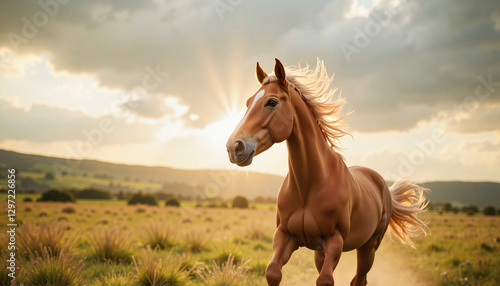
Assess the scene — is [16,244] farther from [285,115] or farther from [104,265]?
[285,115]

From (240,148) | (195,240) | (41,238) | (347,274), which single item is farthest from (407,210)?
(41,238)

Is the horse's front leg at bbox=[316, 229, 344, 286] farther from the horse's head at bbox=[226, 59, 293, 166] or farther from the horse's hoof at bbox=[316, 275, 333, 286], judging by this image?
the horse's head at bbox=[226, 59, 293, 166]

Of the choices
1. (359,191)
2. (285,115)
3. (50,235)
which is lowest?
(50,235)

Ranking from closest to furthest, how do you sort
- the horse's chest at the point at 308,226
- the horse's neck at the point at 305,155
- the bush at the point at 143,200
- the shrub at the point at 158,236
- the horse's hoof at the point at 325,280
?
the horse's hoof at the point at 325,280
the horse's chest at the point at 308,226
the horse's neck at the point at 305,155
the shrub at the point at 158,236
the bush at the point at 143,200

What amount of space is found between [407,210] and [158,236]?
6.84m

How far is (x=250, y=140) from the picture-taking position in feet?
9.71

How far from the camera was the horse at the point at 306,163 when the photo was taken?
3148 millimetres

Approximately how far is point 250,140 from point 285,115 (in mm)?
561

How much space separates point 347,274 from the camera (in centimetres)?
807

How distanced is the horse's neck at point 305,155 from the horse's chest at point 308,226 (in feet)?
0.63

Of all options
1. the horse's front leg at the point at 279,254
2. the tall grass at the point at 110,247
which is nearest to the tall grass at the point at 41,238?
the tall grass at the point at 110,247

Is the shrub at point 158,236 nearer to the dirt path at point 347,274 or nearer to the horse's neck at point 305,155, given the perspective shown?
the dirt path at point 347,274

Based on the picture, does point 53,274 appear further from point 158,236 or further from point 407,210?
point 407,210

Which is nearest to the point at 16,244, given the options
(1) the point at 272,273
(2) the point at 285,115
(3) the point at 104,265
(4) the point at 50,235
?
(4) the point at 50,235
